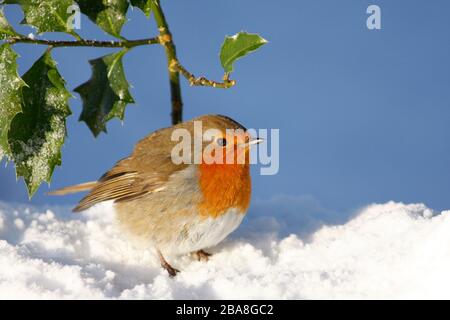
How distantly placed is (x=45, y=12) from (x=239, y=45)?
874 mm

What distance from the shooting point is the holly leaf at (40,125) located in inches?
135

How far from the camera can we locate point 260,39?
10.8 ft

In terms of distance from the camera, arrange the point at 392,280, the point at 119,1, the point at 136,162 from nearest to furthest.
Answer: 1. the point at 392,280
2. the point at 119,1
3. the point at 136,162

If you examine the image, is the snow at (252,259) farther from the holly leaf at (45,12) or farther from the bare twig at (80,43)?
the holly leaf at (45,12)

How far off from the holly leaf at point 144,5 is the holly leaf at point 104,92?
9.3 inches

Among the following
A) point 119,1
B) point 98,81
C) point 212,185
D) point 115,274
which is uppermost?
point 119,1

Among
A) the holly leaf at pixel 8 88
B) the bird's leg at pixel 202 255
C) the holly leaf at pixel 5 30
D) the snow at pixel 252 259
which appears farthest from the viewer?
the bird's leg at pixel 202 255

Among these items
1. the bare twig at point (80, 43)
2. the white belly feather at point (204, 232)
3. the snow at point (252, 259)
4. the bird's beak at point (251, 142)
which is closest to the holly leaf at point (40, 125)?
the bare twig at point (80, 43)

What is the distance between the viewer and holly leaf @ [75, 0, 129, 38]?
11.3 ft

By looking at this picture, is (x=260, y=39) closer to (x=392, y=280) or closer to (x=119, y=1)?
(x=119, y=1)

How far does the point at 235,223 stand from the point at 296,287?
0.67 meters

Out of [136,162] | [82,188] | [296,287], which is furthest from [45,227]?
[296,287]

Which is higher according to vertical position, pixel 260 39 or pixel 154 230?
pixel 260 39

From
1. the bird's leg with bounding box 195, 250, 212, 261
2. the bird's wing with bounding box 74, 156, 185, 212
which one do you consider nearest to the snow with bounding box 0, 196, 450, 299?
the bird's leg with bounding box 195, 250, 212, 261
